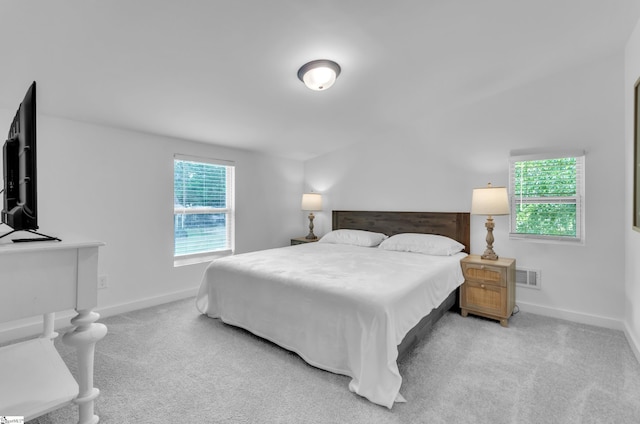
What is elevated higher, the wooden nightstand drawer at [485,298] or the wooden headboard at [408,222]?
the wooden headboard at [408,222]

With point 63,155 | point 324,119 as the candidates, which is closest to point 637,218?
point 324,119

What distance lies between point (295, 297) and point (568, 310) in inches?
108

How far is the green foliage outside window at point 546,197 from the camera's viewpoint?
9.93 feet

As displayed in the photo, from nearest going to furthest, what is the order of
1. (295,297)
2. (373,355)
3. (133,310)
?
(373,355)
(295,297)
(133,310)

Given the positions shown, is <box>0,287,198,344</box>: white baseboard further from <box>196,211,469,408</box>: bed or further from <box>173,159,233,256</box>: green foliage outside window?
<box>196,211,469,408</box>: bed

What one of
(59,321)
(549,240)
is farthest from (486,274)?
(59,321)

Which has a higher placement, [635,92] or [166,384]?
[635,92]

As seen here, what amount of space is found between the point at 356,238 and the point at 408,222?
69 cm

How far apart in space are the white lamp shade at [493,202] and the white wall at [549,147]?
0.44m

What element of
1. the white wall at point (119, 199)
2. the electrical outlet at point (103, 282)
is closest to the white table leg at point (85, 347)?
the white wall at point (119, 199)

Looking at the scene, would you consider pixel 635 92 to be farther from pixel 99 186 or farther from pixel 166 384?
pixel 99 186

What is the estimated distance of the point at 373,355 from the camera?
182cm

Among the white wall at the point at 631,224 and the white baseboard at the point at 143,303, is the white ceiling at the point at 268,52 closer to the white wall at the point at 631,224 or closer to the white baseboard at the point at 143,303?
the white wall at the point at 631,224

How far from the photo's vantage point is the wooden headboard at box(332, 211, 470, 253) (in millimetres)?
3600
